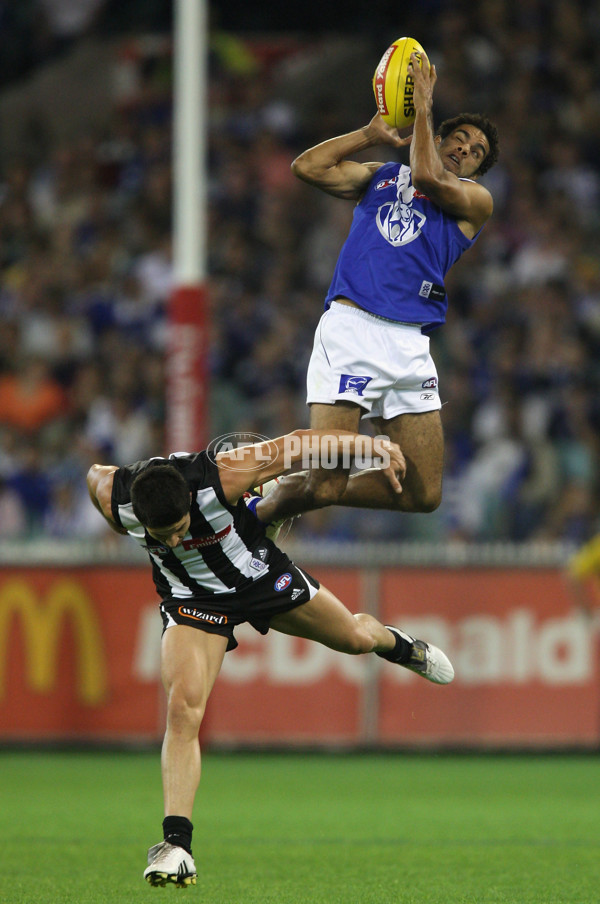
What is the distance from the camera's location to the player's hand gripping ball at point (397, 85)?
7027 millimetres

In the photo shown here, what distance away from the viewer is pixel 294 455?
6.68 metres

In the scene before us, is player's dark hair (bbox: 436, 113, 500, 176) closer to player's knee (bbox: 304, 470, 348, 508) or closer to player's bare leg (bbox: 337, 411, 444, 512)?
player's bare leg (bbox: 337, 411, 444, 512)

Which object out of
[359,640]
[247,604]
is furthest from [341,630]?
[247,604]

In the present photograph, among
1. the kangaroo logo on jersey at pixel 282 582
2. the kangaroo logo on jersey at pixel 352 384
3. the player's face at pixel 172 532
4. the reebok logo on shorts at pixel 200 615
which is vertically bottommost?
the reebok logo on shorts at pixel 200 615

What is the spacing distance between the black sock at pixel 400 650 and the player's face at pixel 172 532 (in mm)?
1726

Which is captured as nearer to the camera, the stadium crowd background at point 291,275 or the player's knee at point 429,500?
the player's knee at point 429,500

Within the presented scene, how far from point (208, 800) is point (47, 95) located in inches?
452

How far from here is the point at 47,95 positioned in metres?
18.8

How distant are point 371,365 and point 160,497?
1.54 metres

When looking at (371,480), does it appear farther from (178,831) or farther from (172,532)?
(178,831)

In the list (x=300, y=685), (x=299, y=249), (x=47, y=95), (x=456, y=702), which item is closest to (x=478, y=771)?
(x=456, y=702)

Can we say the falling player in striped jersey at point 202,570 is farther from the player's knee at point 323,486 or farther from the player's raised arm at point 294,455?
the player's knee at point 323,486

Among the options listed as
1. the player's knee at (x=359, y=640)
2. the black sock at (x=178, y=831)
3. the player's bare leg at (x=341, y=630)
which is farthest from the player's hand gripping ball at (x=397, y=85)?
the black sock at (x=178, y=831)

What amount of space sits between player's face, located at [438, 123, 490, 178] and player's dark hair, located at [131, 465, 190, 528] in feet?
7.36
